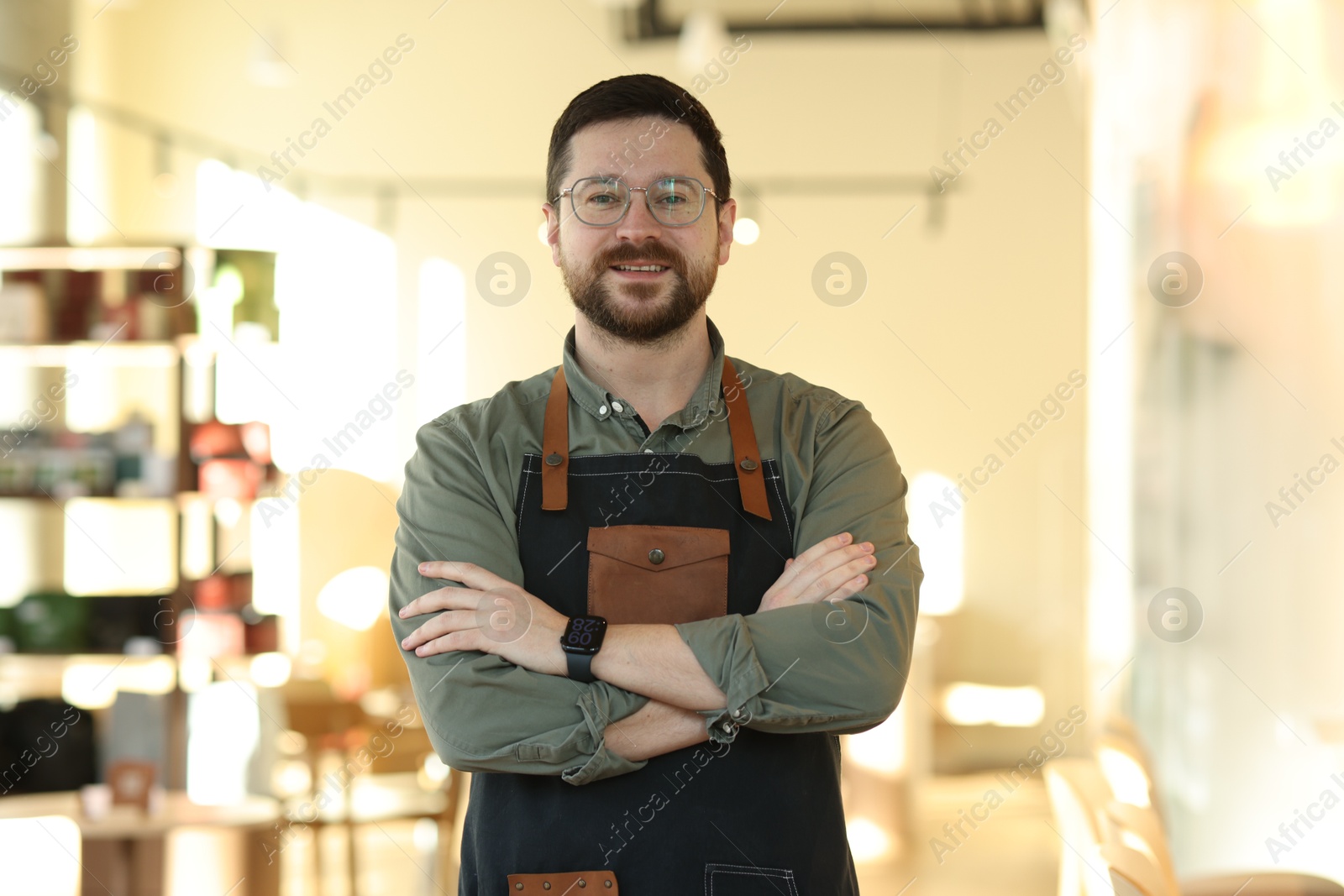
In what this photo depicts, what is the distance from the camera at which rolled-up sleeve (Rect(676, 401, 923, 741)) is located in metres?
1.51

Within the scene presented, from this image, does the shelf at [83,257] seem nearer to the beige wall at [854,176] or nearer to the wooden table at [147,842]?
the wooden table at [147,842]

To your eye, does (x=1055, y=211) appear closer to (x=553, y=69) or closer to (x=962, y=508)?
(x=962, y=508)

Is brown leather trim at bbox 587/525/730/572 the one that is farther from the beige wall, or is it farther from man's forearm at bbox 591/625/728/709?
the beige wall

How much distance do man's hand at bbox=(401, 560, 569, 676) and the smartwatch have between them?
0.03 feet

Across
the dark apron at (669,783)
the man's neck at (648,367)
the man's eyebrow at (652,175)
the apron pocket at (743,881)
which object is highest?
the man's eyebrow at (652,175)

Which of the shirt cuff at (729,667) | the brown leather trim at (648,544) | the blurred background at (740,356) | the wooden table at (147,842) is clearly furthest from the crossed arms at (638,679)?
the wooden table at (147,842)

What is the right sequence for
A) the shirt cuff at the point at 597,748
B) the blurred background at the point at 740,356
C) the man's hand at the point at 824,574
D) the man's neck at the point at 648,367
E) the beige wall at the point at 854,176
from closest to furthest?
1. the shirt cuff at the point at 597,748
2. the man's hand at the point at 824,574
3. the man's neck at the point at 648,367
4. the blurred background at the point at 740,356
5. the beige wall at the point at 854,176

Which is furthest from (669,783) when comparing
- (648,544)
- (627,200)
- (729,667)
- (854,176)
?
(854,176)

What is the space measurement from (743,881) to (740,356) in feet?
14.0

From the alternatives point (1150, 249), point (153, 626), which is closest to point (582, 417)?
point (153, 626)

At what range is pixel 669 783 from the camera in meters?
Result: 1.54

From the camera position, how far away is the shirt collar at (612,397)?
5.61 feet

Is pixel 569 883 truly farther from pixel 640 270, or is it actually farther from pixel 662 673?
pixel 640 270

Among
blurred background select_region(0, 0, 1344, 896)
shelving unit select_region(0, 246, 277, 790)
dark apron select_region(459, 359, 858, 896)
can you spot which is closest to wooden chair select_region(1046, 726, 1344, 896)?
blurred background select_region(0, 0, 1344, 896)
